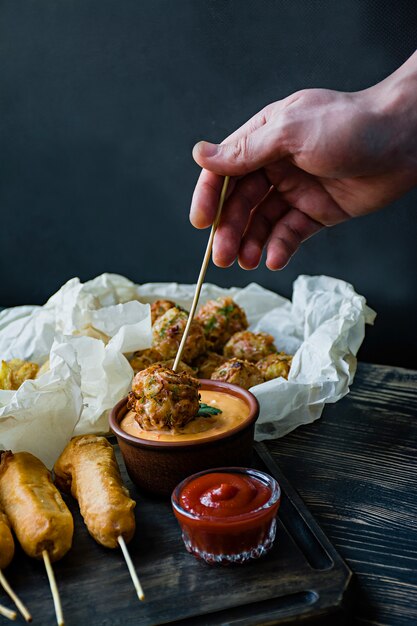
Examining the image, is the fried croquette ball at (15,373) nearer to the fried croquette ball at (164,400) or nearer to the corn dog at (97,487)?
the corn dog at (97,487)

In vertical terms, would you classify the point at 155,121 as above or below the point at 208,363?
above

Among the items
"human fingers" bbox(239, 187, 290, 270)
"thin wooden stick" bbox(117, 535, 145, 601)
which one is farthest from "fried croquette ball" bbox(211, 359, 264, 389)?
"thin wooden stick" bbox(117, 535, 145, 601)

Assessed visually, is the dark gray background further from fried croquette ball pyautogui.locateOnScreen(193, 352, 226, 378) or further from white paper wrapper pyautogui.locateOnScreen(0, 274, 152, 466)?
fried croquette ball pyautogui.locateOnScreen(193, 352, 226, 378)

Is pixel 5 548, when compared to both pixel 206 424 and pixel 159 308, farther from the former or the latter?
pixel 159 308

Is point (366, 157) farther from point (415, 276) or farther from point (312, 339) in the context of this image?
point (415, 276)

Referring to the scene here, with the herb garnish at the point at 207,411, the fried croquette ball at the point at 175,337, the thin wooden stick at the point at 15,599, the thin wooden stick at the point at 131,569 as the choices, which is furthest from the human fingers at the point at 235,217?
the thin wooden stick at the point at 15,599

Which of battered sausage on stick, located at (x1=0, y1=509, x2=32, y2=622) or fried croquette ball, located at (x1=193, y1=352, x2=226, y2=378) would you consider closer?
battered sausage on stick, located at (x1=0, y1=509, x2=32, y2=622)

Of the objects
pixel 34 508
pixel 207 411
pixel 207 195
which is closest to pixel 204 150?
pixel 207 195
